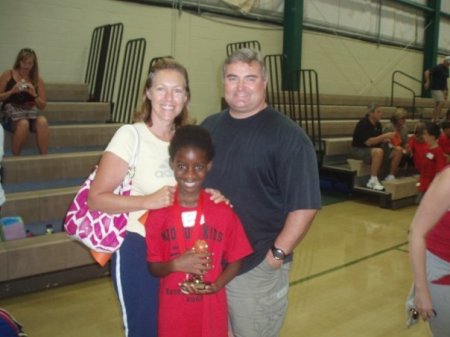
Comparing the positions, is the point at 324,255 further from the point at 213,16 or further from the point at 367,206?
the point at 213,16

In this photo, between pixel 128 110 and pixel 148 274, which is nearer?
pixel 148 274

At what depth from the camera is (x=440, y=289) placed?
1.61 meters

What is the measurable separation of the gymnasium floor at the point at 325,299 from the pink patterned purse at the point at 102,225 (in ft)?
4.74

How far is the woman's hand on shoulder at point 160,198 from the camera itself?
60.7 inches

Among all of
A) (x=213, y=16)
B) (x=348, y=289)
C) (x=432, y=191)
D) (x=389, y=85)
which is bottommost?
(x=348, y=289)

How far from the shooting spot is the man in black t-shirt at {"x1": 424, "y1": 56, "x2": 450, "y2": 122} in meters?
10.5

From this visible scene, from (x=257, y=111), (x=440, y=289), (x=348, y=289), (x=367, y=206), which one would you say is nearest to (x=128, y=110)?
(x=367, y=206)

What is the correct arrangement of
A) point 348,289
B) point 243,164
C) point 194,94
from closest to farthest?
point 243,164, point 348,289, point 194,94

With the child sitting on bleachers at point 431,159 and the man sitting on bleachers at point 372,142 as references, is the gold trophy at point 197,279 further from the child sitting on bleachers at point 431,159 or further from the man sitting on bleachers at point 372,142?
the man sitting on bleachers at point 372,142

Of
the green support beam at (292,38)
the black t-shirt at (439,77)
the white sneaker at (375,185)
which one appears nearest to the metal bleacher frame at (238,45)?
the green support beam at (292,38)

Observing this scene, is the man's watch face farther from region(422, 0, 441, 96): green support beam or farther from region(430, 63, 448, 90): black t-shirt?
region(422, 0, 441, 96): green support beam

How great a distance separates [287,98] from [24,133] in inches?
189

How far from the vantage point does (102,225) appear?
5.33ft

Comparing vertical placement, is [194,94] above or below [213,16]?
below
